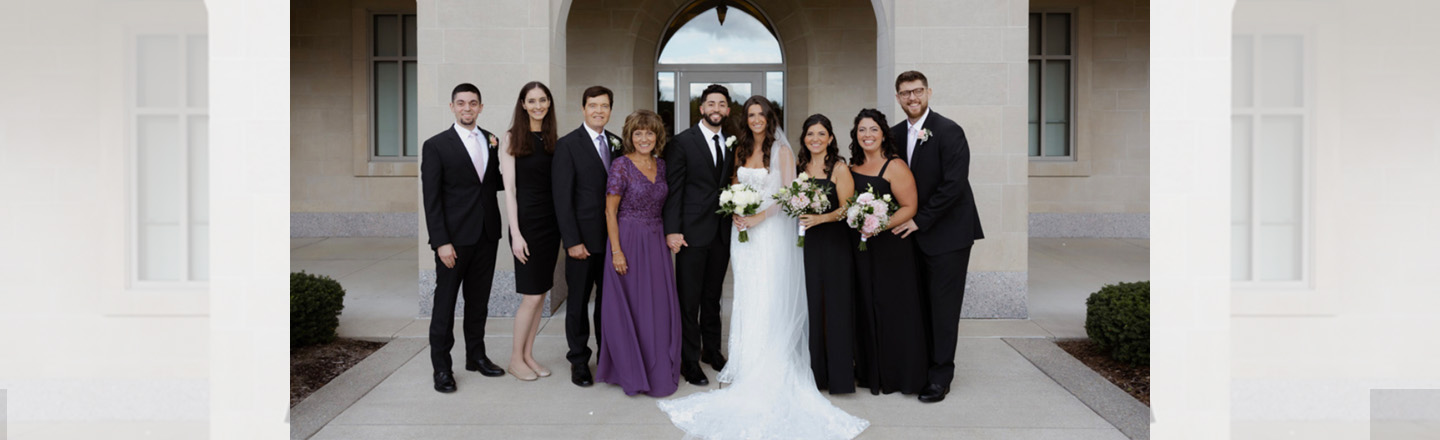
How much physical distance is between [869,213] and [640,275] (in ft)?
4.59

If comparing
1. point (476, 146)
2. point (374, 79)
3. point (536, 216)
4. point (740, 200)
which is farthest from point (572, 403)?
point (374, 79)

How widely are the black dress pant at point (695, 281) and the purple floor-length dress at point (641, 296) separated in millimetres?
135

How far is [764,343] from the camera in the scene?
4852 millimetres

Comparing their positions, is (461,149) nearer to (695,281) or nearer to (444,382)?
(444,382)

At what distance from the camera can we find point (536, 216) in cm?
510

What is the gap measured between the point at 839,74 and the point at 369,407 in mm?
8668

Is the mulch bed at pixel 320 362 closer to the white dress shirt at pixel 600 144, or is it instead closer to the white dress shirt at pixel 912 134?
the white dress shirt at pixel 600 144

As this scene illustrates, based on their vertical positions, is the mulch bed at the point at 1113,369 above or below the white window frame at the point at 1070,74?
below

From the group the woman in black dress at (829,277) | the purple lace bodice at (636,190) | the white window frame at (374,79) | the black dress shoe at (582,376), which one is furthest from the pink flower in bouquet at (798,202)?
the white window frame at (374,79)

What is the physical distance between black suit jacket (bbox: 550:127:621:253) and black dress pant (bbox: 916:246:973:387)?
6.57 feet
